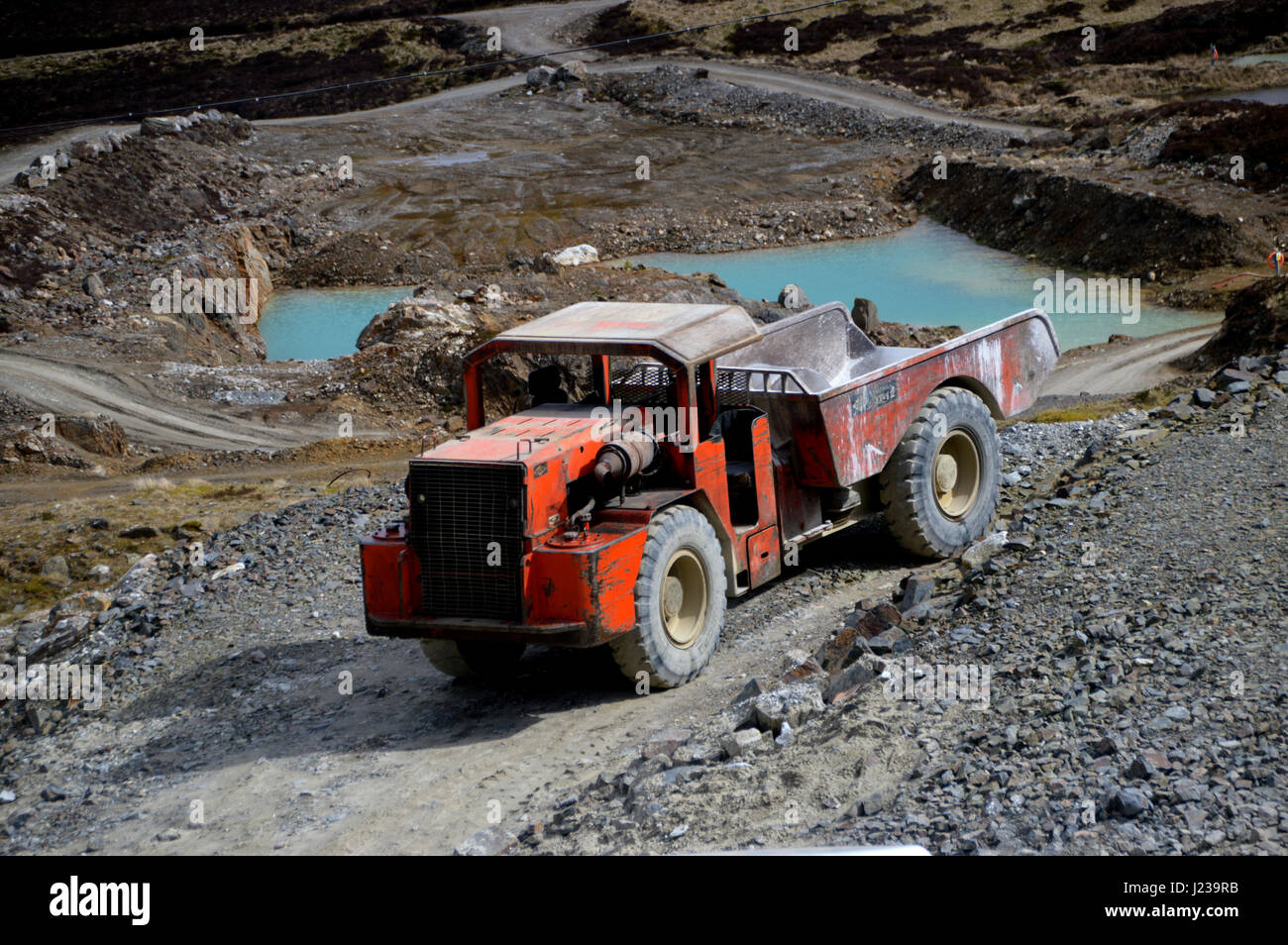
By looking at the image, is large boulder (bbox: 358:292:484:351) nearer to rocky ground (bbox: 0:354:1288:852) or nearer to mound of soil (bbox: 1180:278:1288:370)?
rocky ground (bbox: 0:354:1288:852)

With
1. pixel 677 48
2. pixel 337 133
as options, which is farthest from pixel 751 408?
pixel 677 48

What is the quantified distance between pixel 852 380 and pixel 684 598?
2423mm

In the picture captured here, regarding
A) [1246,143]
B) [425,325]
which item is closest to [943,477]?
[425,325]

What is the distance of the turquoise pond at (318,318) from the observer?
29234 millimetres

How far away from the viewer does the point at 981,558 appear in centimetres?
951

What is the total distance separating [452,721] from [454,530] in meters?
→ 1.45

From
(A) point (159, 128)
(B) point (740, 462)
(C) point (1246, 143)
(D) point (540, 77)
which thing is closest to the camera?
(B) point (740, 462)

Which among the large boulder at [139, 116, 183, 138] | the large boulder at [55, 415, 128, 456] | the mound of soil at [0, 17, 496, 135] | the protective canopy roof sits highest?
the mound of soil at [0, 17, 496, 135]

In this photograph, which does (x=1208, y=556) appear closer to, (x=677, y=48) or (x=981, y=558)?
(x=981, y=558)

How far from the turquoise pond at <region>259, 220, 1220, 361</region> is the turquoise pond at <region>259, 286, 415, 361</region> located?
0.09ft

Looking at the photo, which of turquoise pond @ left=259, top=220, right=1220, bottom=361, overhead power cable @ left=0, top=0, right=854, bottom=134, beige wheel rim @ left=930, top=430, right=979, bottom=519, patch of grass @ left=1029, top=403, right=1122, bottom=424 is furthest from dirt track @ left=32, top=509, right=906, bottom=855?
overhead power cable @ left=0, top=0, right=854, bottom=134

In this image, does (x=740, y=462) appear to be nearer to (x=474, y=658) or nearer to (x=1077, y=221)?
(x=474, y=658)

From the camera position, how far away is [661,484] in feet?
28.2

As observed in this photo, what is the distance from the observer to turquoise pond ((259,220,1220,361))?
27.1 m
